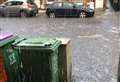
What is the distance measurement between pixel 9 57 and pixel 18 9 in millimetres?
25023

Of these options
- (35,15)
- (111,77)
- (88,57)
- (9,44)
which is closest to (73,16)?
(35,15)

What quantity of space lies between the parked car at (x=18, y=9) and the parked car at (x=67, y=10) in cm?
179

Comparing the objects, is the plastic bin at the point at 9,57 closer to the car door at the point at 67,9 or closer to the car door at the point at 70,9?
the car door at the point at 70,9

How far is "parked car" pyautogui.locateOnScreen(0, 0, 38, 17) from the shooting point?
31.0 m

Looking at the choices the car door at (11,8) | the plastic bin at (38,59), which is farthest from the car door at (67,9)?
the plastic bin at (38,59)

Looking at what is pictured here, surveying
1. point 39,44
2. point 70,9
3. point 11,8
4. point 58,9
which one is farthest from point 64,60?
point 11,8

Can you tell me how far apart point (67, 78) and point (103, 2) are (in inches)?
1144

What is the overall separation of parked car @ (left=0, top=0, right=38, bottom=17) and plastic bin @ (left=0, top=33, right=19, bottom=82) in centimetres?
2456

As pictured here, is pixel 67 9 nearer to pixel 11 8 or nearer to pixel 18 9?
pixel 18 9

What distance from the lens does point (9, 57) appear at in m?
6.32

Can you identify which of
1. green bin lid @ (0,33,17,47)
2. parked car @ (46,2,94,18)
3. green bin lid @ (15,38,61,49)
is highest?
green bin lid @ (0,33,17,47)

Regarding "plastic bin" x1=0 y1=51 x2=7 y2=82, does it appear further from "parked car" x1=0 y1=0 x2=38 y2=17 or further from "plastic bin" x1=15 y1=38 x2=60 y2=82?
"parked car" x1=0 y1=0 x2=38 y2=17

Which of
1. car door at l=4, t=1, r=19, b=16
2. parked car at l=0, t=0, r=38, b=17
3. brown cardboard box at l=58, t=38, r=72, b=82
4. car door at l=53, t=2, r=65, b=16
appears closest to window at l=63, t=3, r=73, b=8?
car door at l=53, t=2, r=65, b=16

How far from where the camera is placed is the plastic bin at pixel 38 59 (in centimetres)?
619
